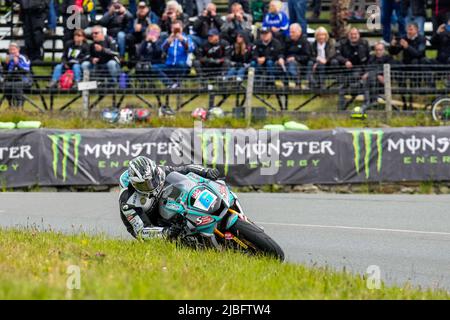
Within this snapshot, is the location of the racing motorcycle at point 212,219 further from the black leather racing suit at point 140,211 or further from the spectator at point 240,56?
the spectator at point 240,56

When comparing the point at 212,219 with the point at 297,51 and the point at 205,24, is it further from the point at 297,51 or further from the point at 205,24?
the point at 205,24

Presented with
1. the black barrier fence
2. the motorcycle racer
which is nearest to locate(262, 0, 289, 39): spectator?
the black barrier fence

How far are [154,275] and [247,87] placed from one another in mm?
12121

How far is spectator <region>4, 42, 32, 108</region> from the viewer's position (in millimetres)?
19891

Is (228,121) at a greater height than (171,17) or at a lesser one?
lesser

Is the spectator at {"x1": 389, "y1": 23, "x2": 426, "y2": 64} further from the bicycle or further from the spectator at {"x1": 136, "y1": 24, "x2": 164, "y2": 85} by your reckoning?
the spectator at {"x1": 136, "y1": 24, "x2": 164, "y2": 85}

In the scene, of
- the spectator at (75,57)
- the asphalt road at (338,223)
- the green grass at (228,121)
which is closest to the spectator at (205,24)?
the green grass at (228,121)

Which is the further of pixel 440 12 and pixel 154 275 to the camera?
pixel 440 12

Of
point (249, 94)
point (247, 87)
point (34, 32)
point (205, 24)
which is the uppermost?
point (205, 24)

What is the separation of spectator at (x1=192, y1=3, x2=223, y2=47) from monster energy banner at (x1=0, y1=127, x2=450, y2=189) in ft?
12.0

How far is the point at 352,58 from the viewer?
1948 centimetres

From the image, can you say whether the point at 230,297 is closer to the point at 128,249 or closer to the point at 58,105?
the point at 128,249

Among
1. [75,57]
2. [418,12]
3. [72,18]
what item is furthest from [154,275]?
[418,12]

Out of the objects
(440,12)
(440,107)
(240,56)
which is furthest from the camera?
(440,12)
